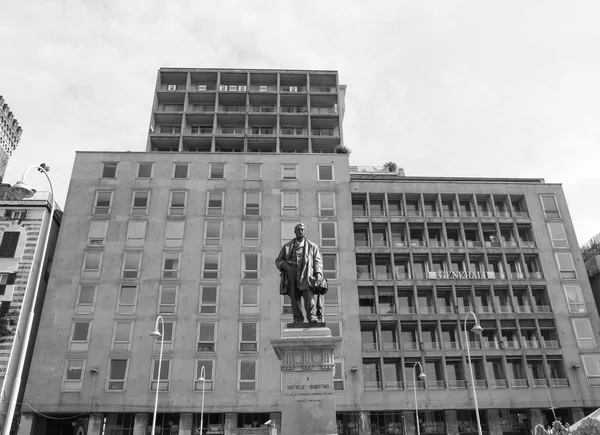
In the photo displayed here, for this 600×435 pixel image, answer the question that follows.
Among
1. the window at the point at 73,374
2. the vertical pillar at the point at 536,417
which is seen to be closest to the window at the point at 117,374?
the window at the point at 73,374

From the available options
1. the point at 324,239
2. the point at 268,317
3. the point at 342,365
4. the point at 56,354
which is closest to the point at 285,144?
the point at 324,239

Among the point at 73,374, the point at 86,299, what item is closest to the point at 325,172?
the point at 86,299

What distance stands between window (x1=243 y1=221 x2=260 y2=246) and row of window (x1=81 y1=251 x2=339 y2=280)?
1.28 meters

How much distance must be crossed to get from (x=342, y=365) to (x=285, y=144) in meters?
32.6

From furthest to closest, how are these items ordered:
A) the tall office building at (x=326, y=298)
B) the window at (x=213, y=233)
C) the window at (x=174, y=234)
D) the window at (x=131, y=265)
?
the window at (x=213, y=233)
the window at (x=174, y=234)
the window at (x=131, y=265)
the tall office building at (x=326, y=298)

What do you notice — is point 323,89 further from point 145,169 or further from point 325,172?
point 145,169

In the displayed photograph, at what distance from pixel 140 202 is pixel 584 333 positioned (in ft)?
159

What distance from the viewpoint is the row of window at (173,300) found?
52281 mm

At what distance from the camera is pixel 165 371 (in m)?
49.9

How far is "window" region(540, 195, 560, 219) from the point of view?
200ft

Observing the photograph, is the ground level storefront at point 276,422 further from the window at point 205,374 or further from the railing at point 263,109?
the railing at point 263,109

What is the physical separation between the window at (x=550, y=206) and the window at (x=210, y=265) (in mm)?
37597

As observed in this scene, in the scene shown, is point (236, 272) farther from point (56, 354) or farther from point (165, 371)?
point (56, 354)

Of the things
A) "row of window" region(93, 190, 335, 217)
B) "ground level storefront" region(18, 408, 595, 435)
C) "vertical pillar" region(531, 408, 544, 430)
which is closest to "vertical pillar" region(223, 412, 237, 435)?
"ground level storefront" region(18, 408, 595, 435)
